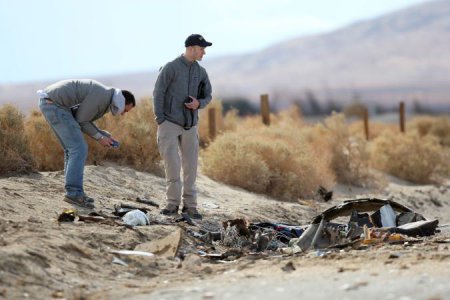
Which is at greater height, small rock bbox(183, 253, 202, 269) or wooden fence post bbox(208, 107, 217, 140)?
wooden fence post bbox(208, 107, 217, 140)

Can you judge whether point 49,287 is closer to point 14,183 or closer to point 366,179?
point 14,183

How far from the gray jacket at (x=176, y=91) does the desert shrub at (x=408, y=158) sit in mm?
13744

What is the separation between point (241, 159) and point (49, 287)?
32.8 ft

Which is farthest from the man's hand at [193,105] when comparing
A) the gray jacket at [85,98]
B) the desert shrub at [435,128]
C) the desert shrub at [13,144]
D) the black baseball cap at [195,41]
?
the desert shrub at [435,128]

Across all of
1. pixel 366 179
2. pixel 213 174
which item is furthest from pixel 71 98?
pixel 366 179

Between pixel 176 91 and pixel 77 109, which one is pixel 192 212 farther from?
pixel 77 109

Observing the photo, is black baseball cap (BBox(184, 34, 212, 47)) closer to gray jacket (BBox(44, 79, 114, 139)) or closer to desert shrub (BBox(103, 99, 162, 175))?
gray jacket (BBox(44, 79, 114, 139))

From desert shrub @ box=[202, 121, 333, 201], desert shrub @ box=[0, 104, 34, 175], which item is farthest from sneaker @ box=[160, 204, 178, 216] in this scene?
desert shrub @ box=[202, 121, 333, 201]

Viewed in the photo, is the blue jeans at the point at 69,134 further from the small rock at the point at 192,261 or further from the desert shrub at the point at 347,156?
the desert shrub at the point at 347,156

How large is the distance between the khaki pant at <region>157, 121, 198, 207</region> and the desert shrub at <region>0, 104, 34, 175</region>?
259 centimetres

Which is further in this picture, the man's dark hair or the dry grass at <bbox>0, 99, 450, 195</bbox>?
the dry grass at <bbox>0, 99, 450, 195</bbox>

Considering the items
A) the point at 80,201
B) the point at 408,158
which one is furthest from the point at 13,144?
the point at 408,158

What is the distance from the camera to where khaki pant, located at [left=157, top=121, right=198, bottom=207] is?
39.5 feet

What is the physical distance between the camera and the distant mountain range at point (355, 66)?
412 feet
